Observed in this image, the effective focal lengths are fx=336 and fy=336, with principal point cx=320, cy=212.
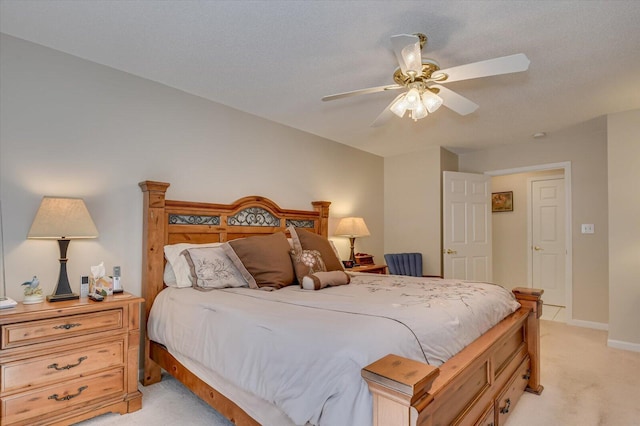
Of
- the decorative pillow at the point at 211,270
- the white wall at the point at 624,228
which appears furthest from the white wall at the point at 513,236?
the decorative pillow at the point at 211,270

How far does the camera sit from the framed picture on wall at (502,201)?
577cm

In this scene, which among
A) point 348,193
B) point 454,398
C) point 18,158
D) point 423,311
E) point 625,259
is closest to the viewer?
point 454,398

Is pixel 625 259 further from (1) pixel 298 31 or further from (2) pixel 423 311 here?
(1) pixel 298 31

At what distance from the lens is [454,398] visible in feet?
4.83

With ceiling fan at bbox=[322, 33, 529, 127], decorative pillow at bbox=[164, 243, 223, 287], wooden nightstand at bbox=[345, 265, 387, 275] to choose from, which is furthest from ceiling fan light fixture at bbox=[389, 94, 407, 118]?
wooden nightstand at bbox=[345, 265, 387, 275]

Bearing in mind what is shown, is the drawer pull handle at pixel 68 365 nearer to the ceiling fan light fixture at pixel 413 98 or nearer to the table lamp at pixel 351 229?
the ceiling fan light fixture at pixel 413 98

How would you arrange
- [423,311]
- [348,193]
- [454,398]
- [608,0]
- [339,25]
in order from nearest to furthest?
[454,398] → [423,311] → [608,0] → [339,25] → [348,193]

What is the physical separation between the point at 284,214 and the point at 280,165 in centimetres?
57

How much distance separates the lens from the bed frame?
1047mm

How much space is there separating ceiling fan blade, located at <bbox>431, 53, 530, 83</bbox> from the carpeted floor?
212cm

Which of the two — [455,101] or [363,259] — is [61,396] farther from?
[363,259]

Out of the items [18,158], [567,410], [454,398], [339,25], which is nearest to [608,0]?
[339,25]

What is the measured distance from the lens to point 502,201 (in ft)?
19.2

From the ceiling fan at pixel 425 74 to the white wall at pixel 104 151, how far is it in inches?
59.8
